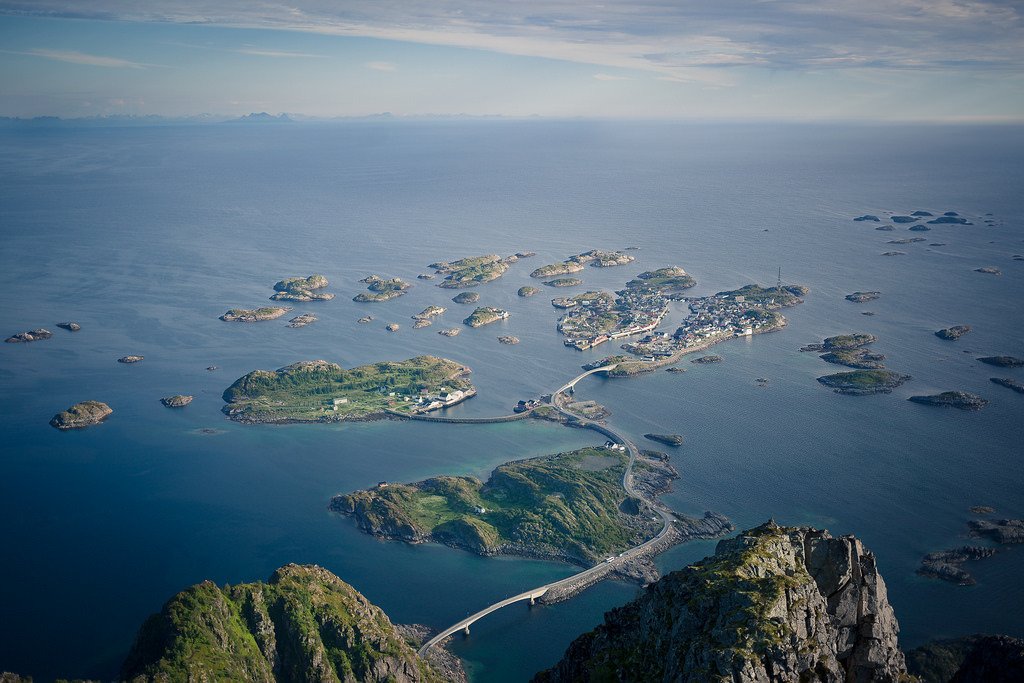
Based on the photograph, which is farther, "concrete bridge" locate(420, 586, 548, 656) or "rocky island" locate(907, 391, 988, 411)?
"rocky island" locate(907, 391, 988, 411)

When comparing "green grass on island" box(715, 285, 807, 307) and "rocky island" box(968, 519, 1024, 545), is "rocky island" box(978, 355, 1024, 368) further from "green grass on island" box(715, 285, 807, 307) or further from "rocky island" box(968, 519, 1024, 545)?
"rocky island" box(968, 519, 1024, 545)

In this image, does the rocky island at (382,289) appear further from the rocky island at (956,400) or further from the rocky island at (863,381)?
the rocky island at (956,400)

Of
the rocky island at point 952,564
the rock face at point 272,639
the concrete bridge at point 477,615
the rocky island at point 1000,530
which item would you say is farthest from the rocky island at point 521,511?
the rocky island at point 1000,530

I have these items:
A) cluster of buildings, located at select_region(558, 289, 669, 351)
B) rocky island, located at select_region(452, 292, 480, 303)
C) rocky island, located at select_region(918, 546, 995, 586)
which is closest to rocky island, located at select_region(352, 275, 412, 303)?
rocky island, located at select_region(452, 292, 480, 303)

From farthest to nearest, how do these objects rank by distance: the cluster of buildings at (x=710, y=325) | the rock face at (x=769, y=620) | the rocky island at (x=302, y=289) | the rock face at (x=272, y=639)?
the rocky island at (x=302, y=289) → the cluster of buildings at (x=710, y=325) → the rock face at (x=272, y=639) → the rock face at (x=769, y=620)

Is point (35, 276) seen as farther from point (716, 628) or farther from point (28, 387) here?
point (716, 628)

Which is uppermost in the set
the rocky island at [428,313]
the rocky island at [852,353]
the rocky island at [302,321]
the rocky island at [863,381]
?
the rocky island at [852,353]

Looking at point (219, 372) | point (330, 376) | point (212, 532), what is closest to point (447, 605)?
point (212, 532)
